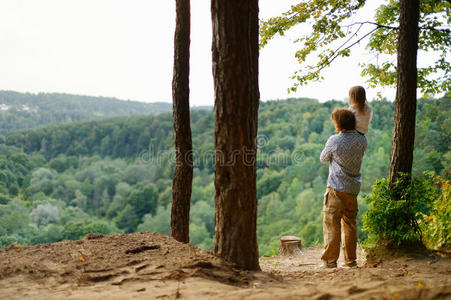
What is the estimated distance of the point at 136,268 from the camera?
2.99m

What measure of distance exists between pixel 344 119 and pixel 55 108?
5391 cm

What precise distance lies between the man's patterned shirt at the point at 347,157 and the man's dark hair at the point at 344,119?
59 millimetres

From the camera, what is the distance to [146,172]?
184 ft

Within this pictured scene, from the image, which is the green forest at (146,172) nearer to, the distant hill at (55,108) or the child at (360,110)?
the distant hill at (55,108)

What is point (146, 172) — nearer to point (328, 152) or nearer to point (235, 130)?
point (328, 152)

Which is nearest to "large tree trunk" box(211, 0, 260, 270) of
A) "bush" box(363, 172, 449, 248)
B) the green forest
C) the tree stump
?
"bush" box(363, 172, 449, 248)

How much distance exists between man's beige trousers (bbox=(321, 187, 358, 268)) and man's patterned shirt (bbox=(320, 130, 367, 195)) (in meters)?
0.11

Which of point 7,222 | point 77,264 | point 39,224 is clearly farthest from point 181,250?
point 39,224

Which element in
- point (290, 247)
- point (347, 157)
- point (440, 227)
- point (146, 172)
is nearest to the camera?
point (347, 157)

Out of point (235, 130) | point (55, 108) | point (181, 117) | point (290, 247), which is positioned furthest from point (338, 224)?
point (55, 108)

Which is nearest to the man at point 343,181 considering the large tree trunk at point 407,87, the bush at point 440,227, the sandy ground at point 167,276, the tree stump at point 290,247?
the sandy ground at point 167,276

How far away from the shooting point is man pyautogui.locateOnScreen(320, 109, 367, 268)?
3.85 m

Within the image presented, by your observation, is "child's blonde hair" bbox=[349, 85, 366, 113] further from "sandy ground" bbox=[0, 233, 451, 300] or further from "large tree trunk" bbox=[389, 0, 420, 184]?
"sandy ground" bbox=[0, 233, 451, 300]

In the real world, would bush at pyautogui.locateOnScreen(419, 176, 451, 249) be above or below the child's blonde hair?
below
